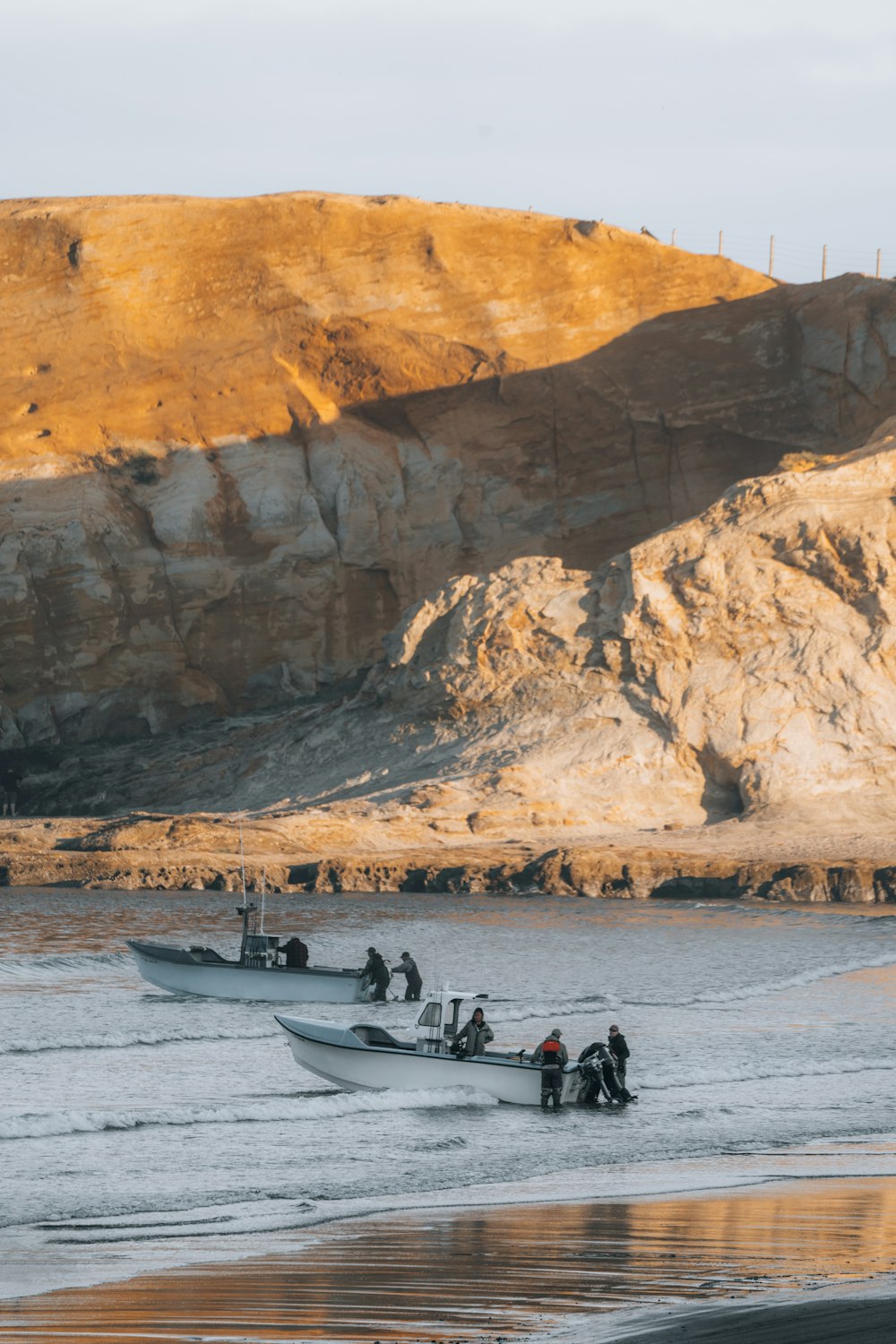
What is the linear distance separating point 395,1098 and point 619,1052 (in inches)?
99.0

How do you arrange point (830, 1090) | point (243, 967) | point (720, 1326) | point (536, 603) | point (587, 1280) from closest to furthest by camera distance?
point (720, 1326) → point (587, 1280) → point (830, 1090) → point (243, 967) → point (536, 603)

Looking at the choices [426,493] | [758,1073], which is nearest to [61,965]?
[758,1073]

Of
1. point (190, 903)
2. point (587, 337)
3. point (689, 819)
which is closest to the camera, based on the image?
point (190, 903)

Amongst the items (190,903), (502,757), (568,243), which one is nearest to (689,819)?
(502,757)

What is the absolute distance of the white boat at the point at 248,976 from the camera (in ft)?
89.1

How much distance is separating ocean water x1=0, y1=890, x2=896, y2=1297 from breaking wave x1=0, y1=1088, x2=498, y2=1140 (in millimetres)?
33

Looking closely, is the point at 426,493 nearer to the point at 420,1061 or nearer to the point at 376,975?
the point at 376,975

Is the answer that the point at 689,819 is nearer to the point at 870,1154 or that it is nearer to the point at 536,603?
the point at 536,603

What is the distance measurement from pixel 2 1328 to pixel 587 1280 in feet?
11.8

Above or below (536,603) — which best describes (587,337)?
above

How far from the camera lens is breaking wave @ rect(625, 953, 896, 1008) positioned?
1096 inches

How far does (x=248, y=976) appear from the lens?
27.5 metres

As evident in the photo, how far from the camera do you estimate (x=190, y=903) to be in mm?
42875

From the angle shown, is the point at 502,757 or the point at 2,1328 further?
the point at 502,757
